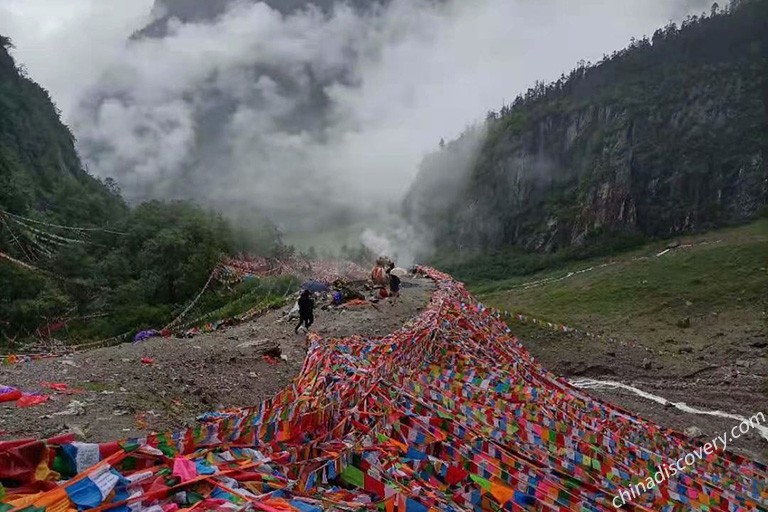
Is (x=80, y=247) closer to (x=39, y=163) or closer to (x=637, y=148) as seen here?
(x=39, y=163)

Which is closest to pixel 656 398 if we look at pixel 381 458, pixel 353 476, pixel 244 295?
pixel 381 458

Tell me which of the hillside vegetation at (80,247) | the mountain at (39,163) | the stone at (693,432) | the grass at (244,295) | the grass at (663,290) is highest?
the mountain at (39,163)

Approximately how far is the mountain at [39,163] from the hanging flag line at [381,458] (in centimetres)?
4277

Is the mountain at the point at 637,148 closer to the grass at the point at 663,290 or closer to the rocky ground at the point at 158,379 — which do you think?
the grass at the point at 663,290

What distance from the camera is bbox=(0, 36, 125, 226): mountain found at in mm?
47812

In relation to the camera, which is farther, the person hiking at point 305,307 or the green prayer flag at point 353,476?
the person hiking at point 305,307

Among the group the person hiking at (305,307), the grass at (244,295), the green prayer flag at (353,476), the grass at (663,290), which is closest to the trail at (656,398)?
the person hiking at (305,307)

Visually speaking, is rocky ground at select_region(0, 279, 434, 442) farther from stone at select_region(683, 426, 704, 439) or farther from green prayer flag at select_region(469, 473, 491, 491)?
stone at select_region(683, 426, 704, 439)

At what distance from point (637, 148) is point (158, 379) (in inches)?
4953

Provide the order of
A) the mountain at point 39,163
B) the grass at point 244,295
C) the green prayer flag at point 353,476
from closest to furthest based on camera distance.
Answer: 1. the green prayer flag at point 353,476
2. the grass at point 244,295
3. the mountain at point 39,163

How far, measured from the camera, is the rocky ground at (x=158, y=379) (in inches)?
280

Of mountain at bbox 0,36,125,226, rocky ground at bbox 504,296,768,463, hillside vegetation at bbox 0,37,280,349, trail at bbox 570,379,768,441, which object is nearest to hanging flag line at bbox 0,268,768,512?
rocky ground at bbox 504,296,768,463

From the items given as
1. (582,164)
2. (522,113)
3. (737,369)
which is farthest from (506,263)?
(737,369)

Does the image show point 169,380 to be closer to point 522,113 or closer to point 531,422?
point 531,422
